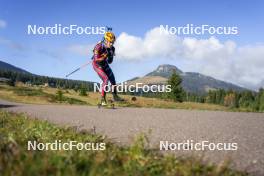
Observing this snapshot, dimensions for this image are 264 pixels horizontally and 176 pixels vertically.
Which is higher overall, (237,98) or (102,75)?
(237,98)

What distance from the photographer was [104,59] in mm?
16594

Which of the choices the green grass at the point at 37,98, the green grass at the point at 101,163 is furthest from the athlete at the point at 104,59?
the green grass at the point at 37,98

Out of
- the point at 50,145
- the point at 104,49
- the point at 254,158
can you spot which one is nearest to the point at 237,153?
the point at 254,158

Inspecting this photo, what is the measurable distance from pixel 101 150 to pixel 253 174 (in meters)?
2.18

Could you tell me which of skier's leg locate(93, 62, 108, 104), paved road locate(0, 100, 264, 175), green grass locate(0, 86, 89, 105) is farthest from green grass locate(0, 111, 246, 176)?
green grass locate(0, 86, 89, 105)

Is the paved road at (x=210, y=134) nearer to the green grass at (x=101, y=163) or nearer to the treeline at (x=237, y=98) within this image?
the green grass at (x=101, y=163)

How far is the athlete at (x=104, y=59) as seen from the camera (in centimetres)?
1622

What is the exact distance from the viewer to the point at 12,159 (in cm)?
464

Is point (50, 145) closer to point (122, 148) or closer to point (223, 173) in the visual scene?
point (122, 148)

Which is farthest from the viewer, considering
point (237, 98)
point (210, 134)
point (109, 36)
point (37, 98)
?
point (237, 98)

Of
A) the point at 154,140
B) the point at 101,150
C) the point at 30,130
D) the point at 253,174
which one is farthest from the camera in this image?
the point at 30,130

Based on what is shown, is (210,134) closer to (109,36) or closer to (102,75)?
(109,36)

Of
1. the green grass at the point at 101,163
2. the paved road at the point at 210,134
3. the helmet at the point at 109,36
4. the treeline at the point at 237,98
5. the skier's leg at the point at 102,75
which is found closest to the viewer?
the green grass at the point at 101,163

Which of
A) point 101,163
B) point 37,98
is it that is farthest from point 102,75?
point 37,98
